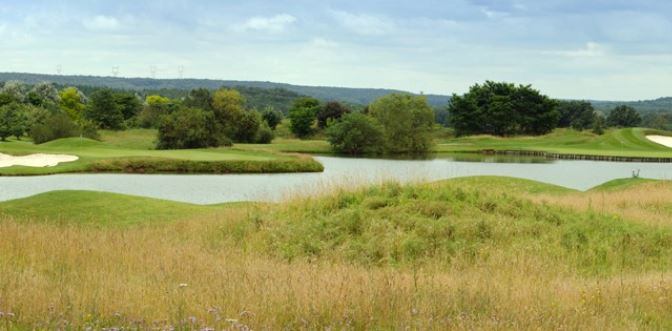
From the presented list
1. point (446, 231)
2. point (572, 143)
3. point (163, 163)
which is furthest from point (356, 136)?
point (446, 231)

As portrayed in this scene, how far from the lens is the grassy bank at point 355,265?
19.5 feet

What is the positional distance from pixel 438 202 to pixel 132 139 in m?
75.3

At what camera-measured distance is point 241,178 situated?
1689 inches

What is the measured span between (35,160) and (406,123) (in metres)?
47.5

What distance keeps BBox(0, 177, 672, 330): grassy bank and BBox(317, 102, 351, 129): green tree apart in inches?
3453

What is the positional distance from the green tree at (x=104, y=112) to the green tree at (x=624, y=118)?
87498 millimetres

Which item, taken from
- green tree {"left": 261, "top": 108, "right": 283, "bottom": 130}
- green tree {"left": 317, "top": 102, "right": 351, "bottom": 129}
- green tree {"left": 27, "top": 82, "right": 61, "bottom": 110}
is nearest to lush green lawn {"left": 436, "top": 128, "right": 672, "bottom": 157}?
green tree {"left": 317, "top": 102, "right": 351, "bottom": 129}

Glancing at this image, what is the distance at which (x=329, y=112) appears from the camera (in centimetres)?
10638

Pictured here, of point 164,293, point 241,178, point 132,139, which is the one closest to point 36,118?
point 132,139

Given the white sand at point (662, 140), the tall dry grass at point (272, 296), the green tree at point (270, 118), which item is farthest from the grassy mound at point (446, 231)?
the green tree at point (270, 118)

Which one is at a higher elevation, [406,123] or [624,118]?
[624,118]

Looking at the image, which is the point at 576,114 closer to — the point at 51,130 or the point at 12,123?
the point at 51,130

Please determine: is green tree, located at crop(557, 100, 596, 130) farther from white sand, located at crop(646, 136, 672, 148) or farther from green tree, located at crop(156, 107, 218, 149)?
green tree, located at crop(156, 107, 218, 149)

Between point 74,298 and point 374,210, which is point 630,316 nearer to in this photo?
point 74,298
